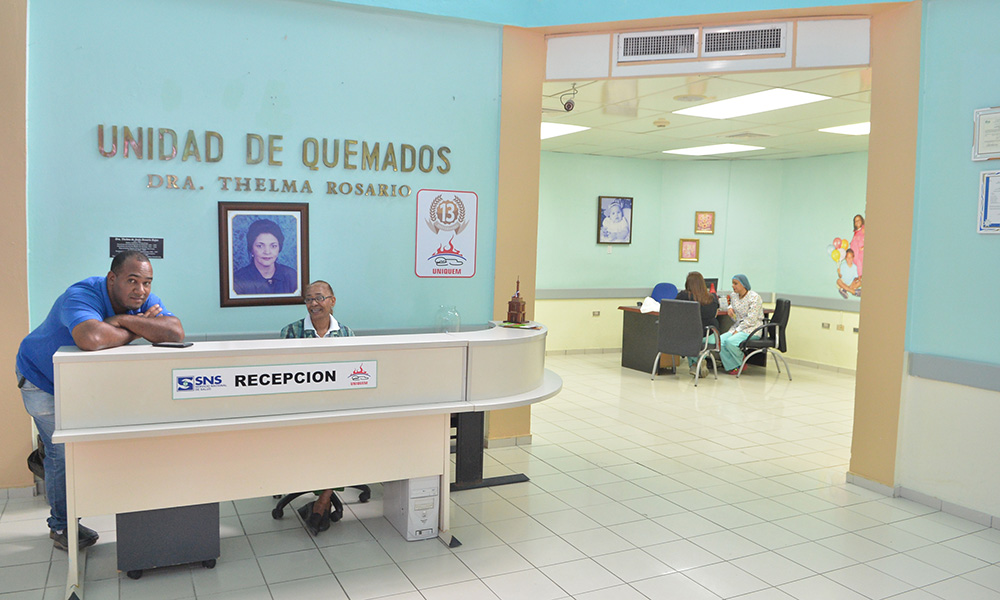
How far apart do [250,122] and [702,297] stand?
6.03m

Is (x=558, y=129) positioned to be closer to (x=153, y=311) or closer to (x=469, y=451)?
(x=469, y=451)

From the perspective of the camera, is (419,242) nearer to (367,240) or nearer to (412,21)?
(367,240)

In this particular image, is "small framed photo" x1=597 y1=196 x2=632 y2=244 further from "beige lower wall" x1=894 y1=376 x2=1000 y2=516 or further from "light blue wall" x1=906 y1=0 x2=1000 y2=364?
"beige lower wall" x1=894 y1=376 x2=1000 y2=516

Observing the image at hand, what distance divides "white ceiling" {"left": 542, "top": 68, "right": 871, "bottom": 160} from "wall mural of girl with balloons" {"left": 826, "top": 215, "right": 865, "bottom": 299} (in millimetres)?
1119

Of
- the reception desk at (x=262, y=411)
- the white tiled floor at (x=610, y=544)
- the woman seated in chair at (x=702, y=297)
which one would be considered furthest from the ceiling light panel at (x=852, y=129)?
the reception desk at (x=262, y=411)

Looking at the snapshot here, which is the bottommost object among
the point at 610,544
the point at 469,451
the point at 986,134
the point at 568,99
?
the point at 610,544

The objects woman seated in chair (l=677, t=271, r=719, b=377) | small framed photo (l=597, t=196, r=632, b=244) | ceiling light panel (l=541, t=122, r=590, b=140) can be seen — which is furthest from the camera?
small framed photo (l=597, t=196, r=632, b=244)

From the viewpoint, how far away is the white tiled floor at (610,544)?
340 cm

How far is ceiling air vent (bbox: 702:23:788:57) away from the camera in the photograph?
197 inches

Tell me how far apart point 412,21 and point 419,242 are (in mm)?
1541

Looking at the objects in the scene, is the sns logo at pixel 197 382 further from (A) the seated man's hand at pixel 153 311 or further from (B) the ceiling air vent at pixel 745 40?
(B) the ceiling air vent at pixel 745 40

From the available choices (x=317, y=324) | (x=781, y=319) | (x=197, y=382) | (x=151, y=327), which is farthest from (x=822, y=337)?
(x=151, y=327)

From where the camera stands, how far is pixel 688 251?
11.0m

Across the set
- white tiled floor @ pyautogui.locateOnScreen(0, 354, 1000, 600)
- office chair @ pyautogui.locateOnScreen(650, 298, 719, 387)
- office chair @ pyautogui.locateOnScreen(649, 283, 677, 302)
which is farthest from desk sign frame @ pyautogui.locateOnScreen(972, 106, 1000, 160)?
office chair @ pyautogui.locateOnScreen(649, 283, 677, 302)
